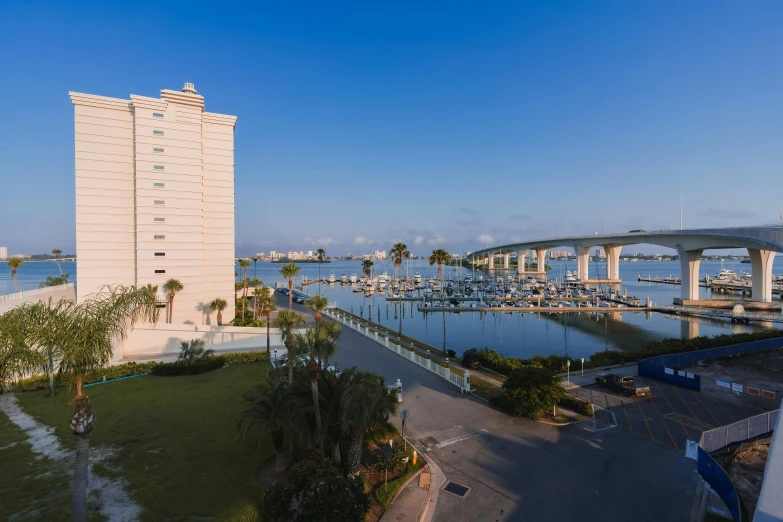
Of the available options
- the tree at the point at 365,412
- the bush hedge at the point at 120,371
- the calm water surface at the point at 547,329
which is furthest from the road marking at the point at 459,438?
the calm water surface at the point at 547,329

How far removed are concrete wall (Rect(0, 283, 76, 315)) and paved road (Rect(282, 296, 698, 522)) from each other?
24408 millimetres

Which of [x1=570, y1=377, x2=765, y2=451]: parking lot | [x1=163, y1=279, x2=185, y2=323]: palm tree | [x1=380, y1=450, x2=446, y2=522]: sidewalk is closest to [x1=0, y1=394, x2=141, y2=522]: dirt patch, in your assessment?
[x1=380, y1=450, x2=446, y2=522]: sidewalk

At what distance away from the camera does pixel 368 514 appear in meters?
12.8

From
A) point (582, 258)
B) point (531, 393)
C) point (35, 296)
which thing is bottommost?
point (531, 393)

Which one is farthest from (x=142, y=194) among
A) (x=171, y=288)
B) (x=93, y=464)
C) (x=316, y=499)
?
(x=316, y=499)

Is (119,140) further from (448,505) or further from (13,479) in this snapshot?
(448,505)

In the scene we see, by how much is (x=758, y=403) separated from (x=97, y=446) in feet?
120

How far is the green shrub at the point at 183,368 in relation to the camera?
29500mm

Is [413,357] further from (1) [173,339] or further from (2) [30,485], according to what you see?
(2) [30,485]

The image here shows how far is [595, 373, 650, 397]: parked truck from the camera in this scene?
2409 centimetres

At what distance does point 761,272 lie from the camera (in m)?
75.2

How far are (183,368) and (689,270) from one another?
9440cm

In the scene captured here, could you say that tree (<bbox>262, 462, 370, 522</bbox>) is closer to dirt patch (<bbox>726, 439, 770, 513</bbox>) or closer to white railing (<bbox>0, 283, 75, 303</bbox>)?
dirt patch (<bbox>726, 439, 770, 513</bbox>)

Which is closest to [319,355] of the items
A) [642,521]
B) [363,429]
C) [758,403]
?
[363,429]
